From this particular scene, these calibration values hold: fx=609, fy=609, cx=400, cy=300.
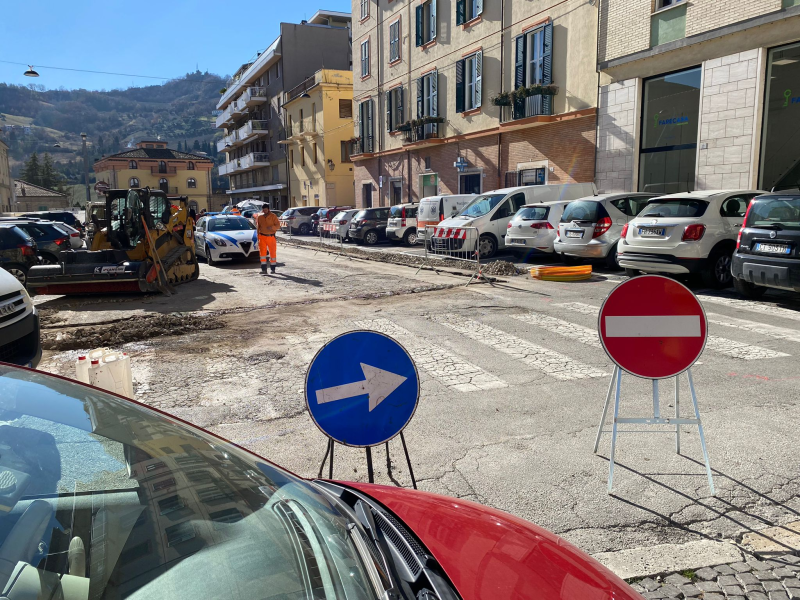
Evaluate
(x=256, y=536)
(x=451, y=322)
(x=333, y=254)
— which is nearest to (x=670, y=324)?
(x=256, y=536)

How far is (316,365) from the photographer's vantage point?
132 inches

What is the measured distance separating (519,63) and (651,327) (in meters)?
22.2

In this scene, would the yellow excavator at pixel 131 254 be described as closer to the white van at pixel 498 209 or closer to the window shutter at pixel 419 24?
the white van at pixel 498 209

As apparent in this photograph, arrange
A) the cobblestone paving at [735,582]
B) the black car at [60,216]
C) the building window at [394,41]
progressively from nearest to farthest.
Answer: the cobblestone paving at [735,582] < the black car at [60,216] < the building window at [394,41]

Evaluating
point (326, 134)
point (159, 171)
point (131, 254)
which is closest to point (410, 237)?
point (131, 254)

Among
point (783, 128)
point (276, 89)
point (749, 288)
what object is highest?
point (276, 89)

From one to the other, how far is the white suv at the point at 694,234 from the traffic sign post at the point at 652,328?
795 centimetres

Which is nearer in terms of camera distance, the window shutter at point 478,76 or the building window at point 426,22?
the window shutter at point 478,76

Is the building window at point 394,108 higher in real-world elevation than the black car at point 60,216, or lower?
higher

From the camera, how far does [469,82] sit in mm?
27188

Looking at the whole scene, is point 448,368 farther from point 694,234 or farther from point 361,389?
point 694,234

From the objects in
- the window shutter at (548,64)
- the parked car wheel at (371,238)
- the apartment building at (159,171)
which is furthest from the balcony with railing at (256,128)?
the window shutter at (548,64)

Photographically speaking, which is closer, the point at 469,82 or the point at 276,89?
the point at 469,82

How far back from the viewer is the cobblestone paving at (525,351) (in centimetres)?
634
